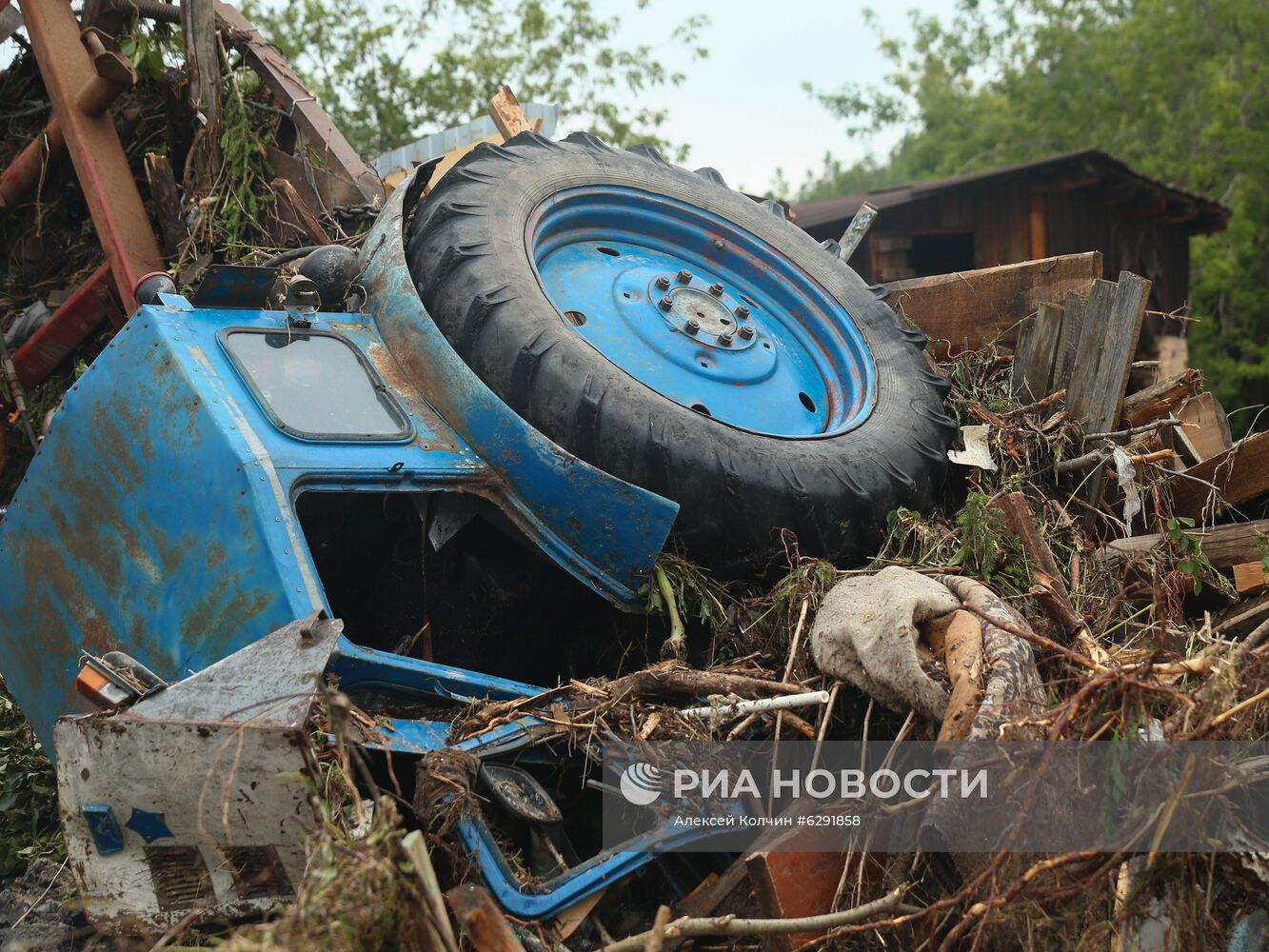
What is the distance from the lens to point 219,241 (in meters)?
4.73

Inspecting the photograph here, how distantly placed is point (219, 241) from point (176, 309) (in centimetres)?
144

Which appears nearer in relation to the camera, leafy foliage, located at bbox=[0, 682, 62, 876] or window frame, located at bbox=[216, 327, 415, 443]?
window frame, located at bbox=[216, 327, 415, 443]

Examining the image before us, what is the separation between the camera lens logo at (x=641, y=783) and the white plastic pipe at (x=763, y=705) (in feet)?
0.64

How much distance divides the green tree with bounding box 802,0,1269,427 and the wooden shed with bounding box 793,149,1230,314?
1.52 metres

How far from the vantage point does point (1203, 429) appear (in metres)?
4.84

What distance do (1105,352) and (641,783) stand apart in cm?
257

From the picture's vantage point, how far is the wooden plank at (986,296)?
5.01 metres

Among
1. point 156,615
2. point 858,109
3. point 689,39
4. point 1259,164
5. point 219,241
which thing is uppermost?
point 219,241

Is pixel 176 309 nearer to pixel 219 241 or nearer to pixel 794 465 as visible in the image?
pixel 219 241

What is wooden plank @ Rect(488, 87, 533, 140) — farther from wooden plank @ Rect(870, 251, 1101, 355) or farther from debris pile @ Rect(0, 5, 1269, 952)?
wooden plank @ Rect(870, 251, 1101, 355)

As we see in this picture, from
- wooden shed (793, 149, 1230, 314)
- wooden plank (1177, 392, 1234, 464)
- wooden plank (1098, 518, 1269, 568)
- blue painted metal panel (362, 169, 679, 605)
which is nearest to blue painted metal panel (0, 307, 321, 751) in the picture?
blue painted metal panel (362, 169, 679, 605)

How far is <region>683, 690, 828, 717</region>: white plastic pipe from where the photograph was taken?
289cm

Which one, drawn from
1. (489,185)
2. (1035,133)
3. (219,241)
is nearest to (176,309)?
(489,185)

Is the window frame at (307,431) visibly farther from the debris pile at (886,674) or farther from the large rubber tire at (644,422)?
the debris pile at (886,674)
